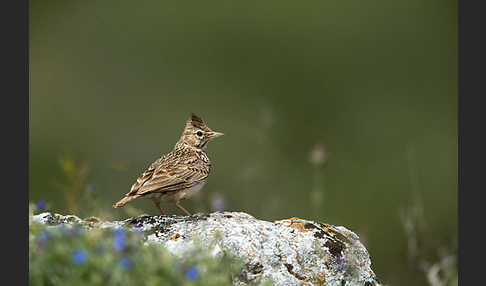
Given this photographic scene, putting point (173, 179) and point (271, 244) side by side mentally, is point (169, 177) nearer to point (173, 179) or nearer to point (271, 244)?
point (173, 179)

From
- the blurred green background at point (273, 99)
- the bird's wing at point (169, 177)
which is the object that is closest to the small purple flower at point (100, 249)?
the bird's wing at point (169, 177)

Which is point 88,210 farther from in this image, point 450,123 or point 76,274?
point 450,123

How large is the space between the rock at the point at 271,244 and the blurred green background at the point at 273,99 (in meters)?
5.95

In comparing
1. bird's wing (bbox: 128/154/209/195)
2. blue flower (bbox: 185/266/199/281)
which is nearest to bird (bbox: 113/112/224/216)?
bird's wing (bbox: 128/154/209/195)

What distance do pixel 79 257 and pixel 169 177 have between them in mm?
3252

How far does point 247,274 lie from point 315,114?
14.7 m

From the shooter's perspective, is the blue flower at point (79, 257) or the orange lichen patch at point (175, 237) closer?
the blue flower at point (79, 257)

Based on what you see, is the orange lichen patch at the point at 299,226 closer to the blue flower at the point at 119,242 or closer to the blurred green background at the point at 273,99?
the blue flower at the point at 119,242

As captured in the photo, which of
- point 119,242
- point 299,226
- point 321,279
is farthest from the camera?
point 299,226

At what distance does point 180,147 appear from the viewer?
26.9ft

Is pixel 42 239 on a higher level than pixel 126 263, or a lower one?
higher

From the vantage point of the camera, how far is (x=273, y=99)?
20406 mm

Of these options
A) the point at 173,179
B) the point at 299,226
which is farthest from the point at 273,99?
the point at 299,226

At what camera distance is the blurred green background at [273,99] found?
16.6m
